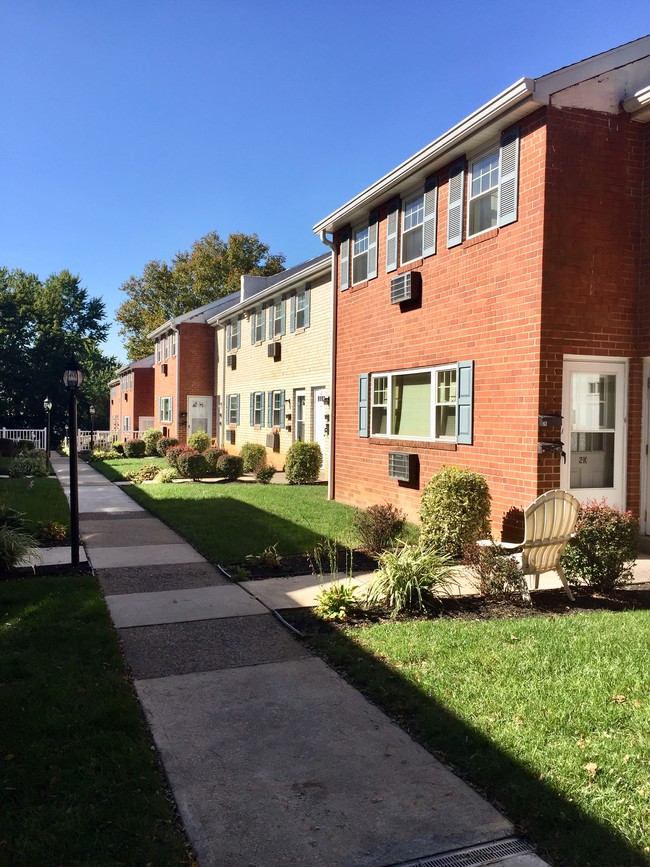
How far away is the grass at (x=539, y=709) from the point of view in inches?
111

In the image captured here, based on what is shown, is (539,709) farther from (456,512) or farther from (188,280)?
(188,280)

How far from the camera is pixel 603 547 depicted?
21.8 ft

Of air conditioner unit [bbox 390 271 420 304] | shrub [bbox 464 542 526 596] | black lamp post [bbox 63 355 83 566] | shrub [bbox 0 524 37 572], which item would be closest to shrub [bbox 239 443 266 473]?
air conditioner unit [bbox 390 271 420 304]

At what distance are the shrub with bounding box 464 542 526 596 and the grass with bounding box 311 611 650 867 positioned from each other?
23.8 inches

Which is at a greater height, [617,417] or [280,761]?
[617,417]

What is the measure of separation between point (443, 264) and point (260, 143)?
9917mm

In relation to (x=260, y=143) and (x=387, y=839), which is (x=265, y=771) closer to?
(x=387, y=839)

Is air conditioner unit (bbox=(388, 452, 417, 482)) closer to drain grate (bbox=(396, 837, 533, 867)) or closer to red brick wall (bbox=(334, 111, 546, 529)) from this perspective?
red brick wall (bbox=(334, 111, 546, 529))

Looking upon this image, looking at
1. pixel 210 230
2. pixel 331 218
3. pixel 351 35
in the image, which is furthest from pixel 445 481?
pixel 210 230

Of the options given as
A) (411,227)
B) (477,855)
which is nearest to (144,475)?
(411,227)

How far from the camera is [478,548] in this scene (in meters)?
→ 6.88

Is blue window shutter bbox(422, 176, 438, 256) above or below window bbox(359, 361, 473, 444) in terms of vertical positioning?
above

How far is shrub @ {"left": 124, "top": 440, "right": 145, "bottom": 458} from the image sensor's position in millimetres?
29031

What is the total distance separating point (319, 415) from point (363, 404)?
4903 millimetres
